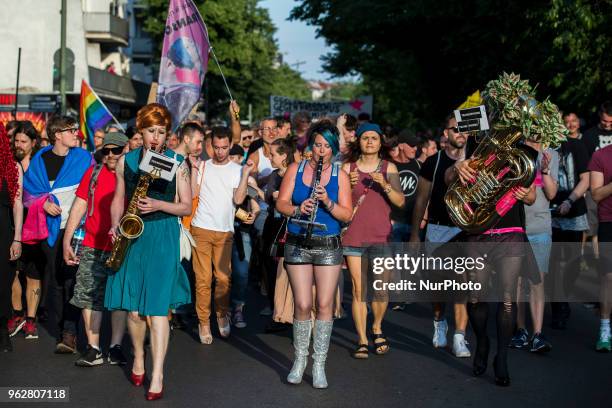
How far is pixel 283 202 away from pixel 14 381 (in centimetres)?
232

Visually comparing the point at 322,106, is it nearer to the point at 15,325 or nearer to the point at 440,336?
the point at 15,325

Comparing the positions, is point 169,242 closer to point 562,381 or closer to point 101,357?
point 101,357

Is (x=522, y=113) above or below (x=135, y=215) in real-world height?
above

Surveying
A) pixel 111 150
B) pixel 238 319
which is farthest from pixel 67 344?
pixel 238 319

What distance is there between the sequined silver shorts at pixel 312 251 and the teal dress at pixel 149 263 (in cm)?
87

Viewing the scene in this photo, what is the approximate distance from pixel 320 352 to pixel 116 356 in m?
1.73

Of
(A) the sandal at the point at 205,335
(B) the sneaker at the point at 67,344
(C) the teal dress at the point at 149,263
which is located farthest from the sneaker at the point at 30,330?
(C) the teal dress at the point at 149,263

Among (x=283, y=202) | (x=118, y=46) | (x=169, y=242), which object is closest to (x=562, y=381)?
(x=283, y=202)

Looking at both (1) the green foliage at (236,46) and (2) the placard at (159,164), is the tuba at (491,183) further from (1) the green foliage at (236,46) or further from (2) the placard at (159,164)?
(1) the green foliage at (236,46)

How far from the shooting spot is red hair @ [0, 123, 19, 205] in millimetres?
8070

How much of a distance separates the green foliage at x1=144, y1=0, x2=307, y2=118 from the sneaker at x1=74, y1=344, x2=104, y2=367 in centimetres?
3934

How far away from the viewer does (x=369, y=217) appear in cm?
846

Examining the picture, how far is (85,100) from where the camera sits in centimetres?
1441

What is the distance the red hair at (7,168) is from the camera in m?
8.07
